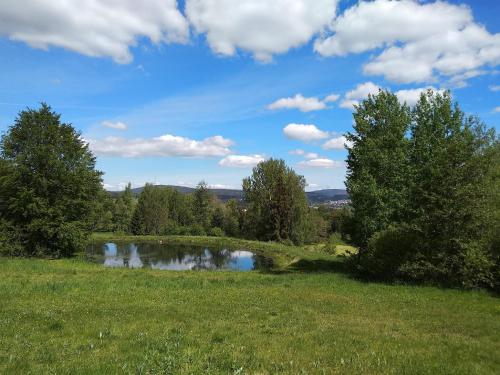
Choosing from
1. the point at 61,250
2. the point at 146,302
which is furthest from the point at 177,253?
the point at 146,302

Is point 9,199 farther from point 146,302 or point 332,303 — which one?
point 332,303

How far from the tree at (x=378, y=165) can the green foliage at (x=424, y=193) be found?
0.07 metres

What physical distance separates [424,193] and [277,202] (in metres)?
53.4

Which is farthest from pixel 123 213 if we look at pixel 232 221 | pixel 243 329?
pixel 243 329

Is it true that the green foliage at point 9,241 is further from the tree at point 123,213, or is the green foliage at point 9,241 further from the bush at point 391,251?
the tree at point 123,213

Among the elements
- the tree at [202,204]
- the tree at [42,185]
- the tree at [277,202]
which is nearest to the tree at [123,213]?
the tree at [202,204]

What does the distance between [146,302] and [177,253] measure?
50.2 metres

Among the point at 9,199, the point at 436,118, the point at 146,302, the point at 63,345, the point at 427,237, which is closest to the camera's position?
the point at 63,345

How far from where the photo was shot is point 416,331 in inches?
443

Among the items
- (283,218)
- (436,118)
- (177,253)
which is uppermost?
(436,118)

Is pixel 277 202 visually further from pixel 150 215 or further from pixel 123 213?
pixel 123 213

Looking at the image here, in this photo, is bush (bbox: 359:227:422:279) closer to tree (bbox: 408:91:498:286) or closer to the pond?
tree (bbox: 408:91:498:286)

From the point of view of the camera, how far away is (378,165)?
1156 inches

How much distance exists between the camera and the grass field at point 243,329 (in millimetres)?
7984
